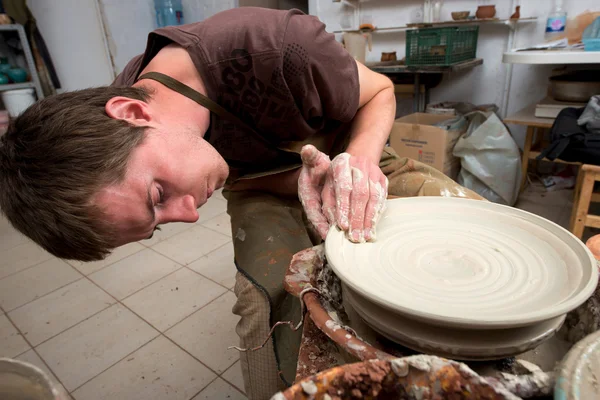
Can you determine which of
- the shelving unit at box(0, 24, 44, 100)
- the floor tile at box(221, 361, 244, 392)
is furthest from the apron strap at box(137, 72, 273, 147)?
the shelving unit at box(0, 24, 44, 100)

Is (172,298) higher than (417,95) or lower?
lower

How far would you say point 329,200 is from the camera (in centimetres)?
88

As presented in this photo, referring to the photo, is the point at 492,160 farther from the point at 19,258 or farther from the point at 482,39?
the point at 19,258

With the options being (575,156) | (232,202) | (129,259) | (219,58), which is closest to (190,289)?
(129,259)

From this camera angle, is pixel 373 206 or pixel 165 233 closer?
pixel 373 206

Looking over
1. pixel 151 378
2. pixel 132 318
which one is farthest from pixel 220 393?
pixel 132 318

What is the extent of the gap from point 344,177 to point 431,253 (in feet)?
0.82

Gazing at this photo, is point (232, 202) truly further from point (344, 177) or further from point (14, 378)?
point (14, 378)

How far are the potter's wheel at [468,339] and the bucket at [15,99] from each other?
13.2 ft

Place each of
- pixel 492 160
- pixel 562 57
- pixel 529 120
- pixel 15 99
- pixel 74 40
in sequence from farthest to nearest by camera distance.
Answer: pixel 74 40 < pixel 15 99 < pixel 492 160 < pixel 529 120 < pixel 562 57

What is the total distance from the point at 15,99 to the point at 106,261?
2190 millimetres

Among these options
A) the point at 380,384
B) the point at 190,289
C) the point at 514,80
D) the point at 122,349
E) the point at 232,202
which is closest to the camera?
the point at 380,384

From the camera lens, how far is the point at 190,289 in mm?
2016

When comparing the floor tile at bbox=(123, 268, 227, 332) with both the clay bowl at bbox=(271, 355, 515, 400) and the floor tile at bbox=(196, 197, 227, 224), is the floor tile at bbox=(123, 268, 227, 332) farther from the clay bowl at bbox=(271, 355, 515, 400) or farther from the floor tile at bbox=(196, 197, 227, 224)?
the clay bowl at bbox=(271, 355, 515, 400)
